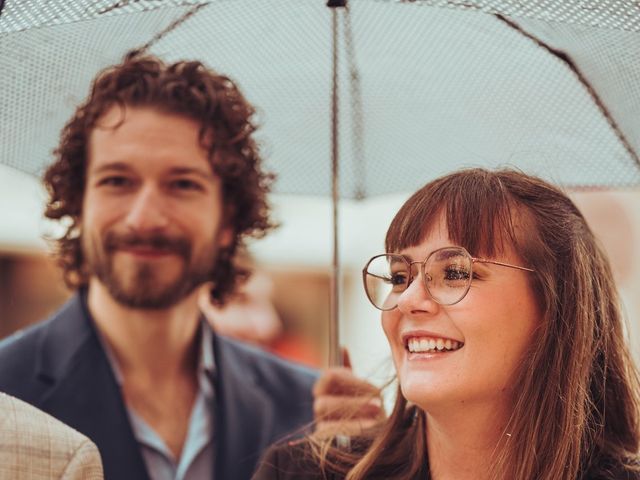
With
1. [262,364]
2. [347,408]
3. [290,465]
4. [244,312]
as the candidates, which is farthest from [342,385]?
[244,312]

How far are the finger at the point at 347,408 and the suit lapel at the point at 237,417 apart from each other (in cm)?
46

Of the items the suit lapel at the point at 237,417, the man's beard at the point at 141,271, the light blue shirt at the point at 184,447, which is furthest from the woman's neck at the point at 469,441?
the man's beard at the point at 141,271

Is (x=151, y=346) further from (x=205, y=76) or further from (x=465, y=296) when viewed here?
(x=465, y=296)

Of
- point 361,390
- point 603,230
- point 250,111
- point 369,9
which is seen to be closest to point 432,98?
point 369,9

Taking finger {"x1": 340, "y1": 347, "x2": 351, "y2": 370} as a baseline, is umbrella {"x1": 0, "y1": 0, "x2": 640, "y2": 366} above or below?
above

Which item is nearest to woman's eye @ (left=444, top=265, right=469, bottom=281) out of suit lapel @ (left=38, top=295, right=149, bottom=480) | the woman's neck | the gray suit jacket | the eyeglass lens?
the eyeglass lens

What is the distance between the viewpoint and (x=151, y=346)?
145 inches

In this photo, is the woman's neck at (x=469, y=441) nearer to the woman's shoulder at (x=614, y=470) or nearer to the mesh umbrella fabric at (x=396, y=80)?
the woman's shoulder at (x=614, y=470)

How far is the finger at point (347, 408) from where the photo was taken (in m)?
3.07

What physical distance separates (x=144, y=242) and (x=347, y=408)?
0.94 m

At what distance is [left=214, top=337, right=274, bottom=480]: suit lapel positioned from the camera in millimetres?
3508

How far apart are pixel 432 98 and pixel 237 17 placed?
779 mm

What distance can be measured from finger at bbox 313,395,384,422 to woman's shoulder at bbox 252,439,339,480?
31cm

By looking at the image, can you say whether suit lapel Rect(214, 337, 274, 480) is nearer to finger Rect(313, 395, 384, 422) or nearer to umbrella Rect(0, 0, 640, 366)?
finger Rect(313, 395, 384, 422)
